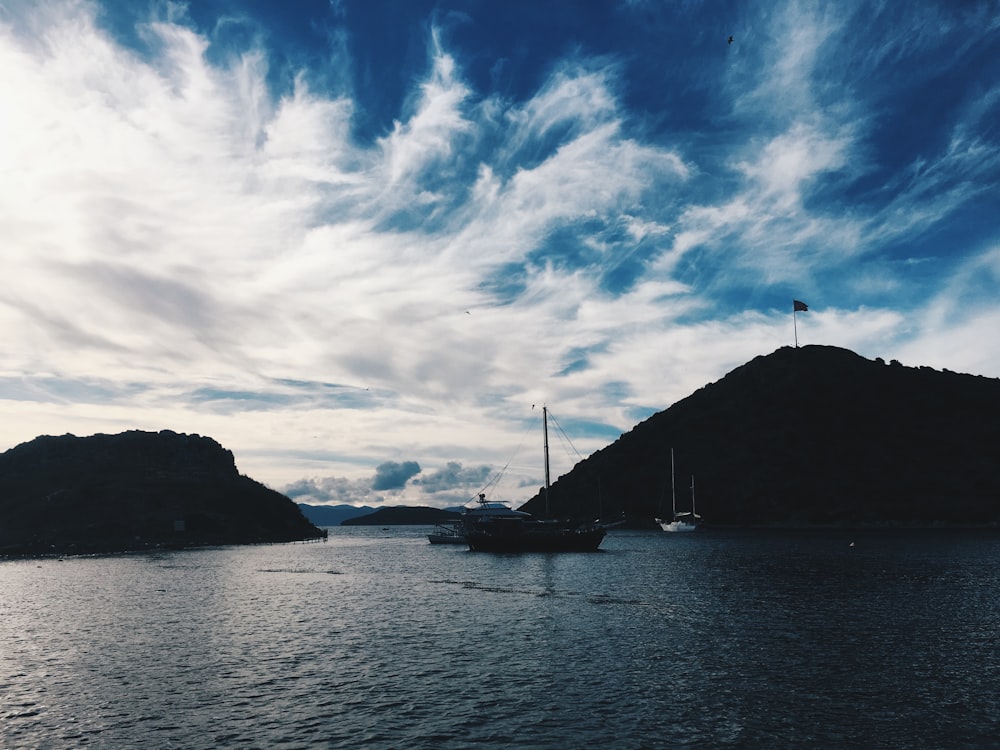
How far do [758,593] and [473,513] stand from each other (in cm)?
8459

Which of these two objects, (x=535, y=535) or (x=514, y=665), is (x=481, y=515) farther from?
(x=514, y=665)

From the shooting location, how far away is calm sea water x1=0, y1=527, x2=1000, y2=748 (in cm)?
2689

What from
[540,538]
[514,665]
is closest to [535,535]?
[540,538]

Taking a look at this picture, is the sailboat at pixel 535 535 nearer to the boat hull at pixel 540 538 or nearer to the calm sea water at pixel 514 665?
the boat hull at pixel 540 538

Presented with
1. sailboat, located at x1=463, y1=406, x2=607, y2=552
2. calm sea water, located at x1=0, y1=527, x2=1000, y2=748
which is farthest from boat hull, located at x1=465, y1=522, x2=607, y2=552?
calm sea water, located at x1=0, y1=527, x2=1000, y2=748

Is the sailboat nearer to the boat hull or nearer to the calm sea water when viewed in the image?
the boat hull

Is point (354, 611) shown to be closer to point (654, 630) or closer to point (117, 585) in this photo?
point (654, 630)

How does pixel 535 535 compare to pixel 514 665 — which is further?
pixel 535 535

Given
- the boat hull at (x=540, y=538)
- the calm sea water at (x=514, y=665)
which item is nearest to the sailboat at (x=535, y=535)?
the boat hull at (x=540, y=538)

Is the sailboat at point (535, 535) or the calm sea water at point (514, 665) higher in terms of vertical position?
the sailboat at point (535, 535)

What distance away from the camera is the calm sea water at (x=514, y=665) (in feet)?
88.2

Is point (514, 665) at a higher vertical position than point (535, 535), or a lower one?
lower

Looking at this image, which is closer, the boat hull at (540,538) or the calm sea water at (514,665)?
the calm sea water at (514,665)

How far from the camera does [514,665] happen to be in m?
38.0
